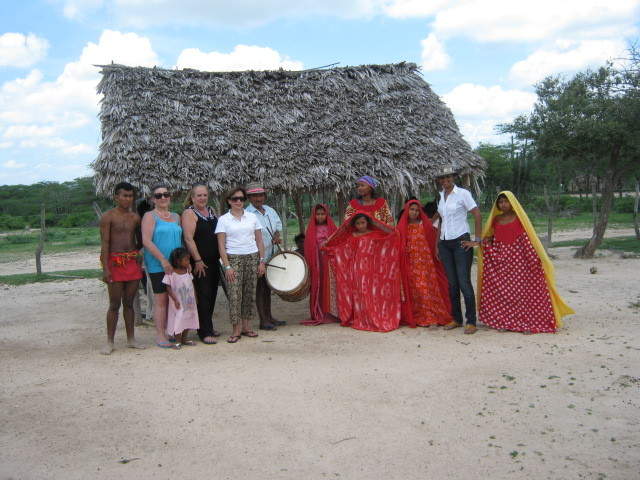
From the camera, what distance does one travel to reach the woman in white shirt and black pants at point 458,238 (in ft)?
19.9

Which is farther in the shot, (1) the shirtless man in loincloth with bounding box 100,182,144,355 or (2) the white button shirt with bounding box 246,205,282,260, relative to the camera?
(2) the white button shirt with bounding box 246,205,282,260

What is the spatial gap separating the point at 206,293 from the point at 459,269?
2723 millimetres

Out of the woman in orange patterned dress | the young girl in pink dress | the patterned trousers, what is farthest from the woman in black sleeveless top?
the woman in orange patterned dress

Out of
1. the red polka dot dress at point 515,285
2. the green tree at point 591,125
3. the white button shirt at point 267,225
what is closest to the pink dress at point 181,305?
the white button shirt at point 267,225

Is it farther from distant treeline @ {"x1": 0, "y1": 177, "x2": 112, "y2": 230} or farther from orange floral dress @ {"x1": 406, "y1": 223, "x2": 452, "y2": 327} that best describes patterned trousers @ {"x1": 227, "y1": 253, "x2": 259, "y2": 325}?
distant treeline @ {"x1": 0, "y1": 177, "x2": 112, "y2": 230}

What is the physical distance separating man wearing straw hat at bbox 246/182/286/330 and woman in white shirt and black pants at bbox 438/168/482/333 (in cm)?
193

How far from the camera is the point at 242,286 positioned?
242 inches

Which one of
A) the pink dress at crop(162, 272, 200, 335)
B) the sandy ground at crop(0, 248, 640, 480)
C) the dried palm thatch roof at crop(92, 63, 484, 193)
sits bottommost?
the sandy ground at crop(0, 248, 640, 480)

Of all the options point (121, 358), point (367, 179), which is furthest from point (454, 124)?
point (121, 358)

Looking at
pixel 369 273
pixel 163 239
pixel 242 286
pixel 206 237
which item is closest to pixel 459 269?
pixel 369 273

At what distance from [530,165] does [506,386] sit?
92.2ft

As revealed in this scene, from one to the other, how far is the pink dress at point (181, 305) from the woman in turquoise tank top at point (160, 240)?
9 centimetres

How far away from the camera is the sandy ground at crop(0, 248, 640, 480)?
11.1 ft

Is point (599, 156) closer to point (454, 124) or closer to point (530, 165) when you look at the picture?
point (454, 124)
